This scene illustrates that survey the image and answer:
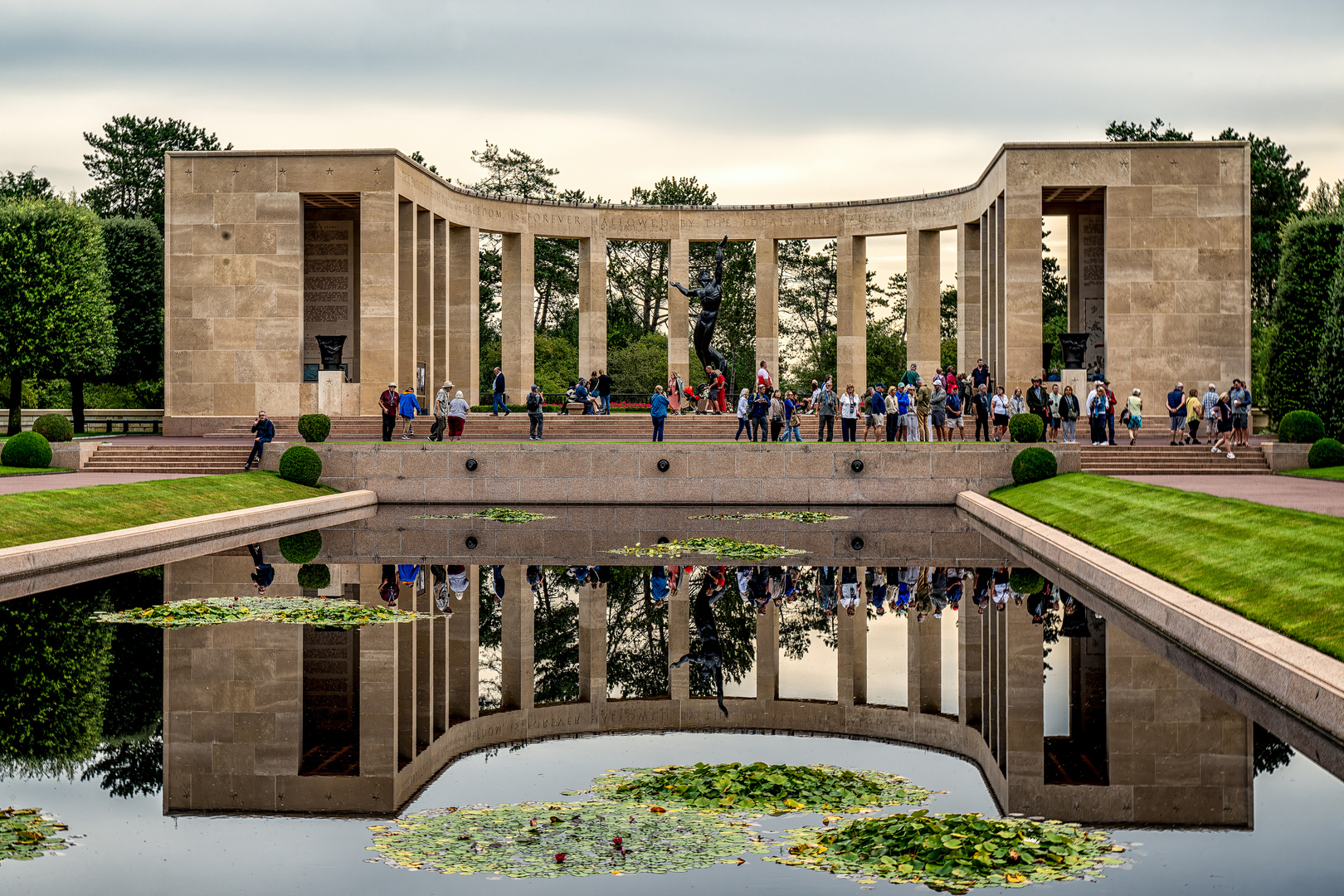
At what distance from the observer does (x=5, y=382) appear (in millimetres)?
65875

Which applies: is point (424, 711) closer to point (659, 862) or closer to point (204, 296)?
point (659, 862)

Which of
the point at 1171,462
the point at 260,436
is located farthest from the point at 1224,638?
the point at 260,436

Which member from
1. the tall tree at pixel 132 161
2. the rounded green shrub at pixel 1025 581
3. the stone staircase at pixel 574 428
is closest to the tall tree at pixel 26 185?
the tall tree at pixel 132 161

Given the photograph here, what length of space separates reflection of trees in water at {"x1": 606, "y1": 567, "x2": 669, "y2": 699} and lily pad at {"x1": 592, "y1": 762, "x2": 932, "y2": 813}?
2.59 meters

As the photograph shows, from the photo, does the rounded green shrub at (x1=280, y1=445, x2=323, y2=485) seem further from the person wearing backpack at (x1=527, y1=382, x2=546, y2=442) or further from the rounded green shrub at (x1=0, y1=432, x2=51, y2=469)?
the person wearing backpack at (x1=527, y1=382, x2=546, y2=442)

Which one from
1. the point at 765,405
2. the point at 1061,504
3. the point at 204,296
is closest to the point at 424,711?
the point at 1061,504

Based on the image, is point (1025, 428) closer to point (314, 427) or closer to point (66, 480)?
point (314, 427)

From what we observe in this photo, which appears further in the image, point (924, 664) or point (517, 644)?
point (517, 644)

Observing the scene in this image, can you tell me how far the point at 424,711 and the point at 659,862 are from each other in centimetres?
381

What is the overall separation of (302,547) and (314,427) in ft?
39.2

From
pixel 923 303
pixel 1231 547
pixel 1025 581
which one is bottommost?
pixel 1025 581

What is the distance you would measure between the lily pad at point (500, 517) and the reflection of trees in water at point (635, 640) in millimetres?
9195

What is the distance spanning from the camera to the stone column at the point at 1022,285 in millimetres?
42844

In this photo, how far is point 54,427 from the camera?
3366 centimetres
